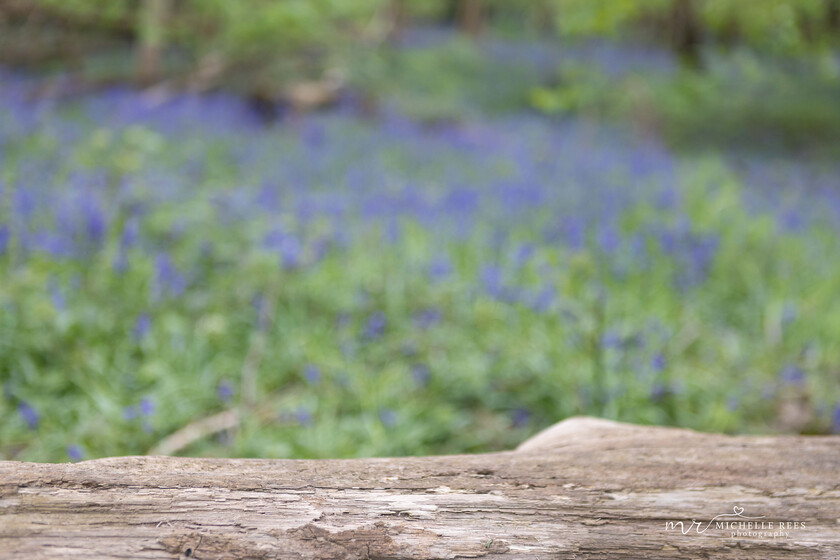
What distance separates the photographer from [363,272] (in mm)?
3926

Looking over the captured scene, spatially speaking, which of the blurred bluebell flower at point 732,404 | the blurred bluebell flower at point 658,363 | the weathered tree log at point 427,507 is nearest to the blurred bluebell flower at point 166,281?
the weathered tree log at point 427,507

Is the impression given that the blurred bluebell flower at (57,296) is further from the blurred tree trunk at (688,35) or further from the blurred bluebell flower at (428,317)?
the blurred tree trunk at (688,35)

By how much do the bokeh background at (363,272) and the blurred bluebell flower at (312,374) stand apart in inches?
1.8

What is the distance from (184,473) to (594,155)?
7535 millimetres

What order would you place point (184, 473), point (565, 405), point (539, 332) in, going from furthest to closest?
point (539, 332), point (565, 405), point (184, 473)

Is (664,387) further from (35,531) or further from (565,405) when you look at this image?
(35,531)

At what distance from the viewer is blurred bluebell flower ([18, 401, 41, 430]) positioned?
8.20ft

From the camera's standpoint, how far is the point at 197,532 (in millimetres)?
1062

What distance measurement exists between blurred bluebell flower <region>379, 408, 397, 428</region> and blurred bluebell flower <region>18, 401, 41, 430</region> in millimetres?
1410

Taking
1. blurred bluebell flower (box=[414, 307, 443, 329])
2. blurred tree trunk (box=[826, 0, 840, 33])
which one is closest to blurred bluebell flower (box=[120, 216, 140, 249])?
blurred bluebell flower (box=[414, 307, 443, 329])

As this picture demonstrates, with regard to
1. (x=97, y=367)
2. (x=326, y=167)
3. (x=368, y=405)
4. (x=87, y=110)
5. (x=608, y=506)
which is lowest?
(x=368, y=405)

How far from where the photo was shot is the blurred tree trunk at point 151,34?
7676mm

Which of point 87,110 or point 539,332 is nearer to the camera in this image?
point 539,332

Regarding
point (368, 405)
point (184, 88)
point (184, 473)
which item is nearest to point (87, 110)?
point (184, 88)
